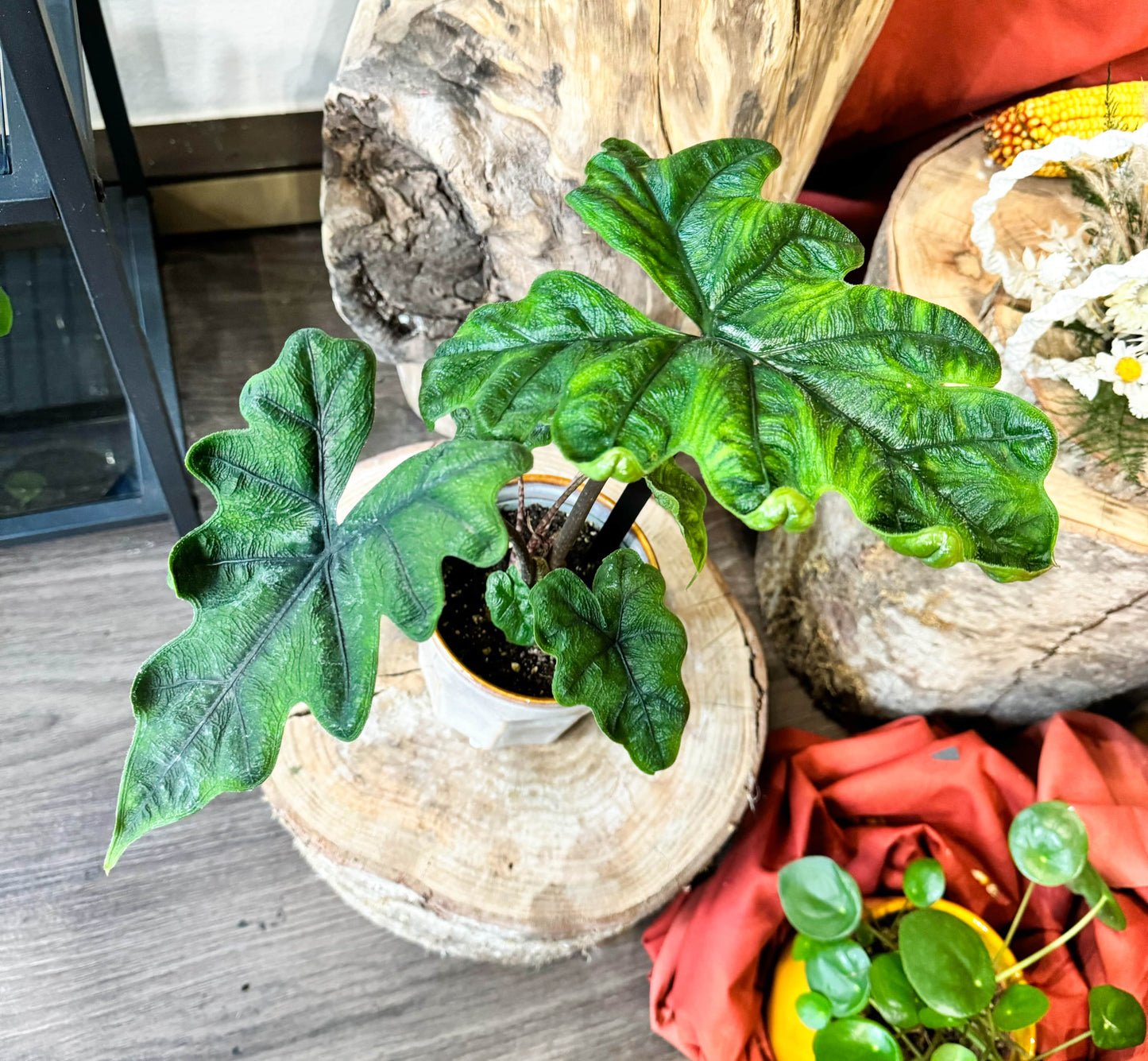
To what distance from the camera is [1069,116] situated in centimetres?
105

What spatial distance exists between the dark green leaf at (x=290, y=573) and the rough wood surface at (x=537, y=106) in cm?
41

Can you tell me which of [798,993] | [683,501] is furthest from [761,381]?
[798,993]

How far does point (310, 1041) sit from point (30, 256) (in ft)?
3.78

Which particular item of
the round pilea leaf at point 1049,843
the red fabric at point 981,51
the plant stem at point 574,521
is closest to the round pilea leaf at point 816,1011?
the round pilea leaf at point 1049,843

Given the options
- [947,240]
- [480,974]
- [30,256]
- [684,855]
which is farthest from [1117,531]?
[30,256]

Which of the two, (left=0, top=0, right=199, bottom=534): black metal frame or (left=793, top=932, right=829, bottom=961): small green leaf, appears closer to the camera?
(left=0, top=0, right=199, bottom=534): black metal frame

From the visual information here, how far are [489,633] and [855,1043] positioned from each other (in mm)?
505

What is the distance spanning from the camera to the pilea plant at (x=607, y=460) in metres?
0.49

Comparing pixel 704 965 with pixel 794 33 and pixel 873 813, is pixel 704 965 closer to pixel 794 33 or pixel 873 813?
pixel 873 813

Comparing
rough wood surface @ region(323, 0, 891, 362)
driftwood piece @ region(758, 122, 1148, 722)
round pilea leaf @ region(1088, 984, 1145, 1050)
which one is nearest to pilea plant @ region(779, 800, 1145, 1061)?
round pilea leaf @ region(1088, 984, 1145, 1050)

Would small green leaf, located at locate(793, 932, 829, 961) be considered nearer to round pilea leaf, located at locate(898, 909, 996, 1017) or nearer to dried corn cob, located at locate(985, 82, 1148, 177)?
round pilea leaf, located at locate(898, 909, 996, 1017)

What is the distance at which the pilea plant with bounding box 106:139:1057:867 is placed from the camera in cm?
49

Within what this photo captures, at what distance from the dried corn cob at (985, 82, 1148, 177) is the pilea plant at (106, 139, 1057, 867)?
2.01ft

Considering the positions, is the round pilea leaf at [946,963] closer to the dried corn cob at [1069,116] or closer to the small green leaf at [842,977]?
the small green leaf at [842,977]
